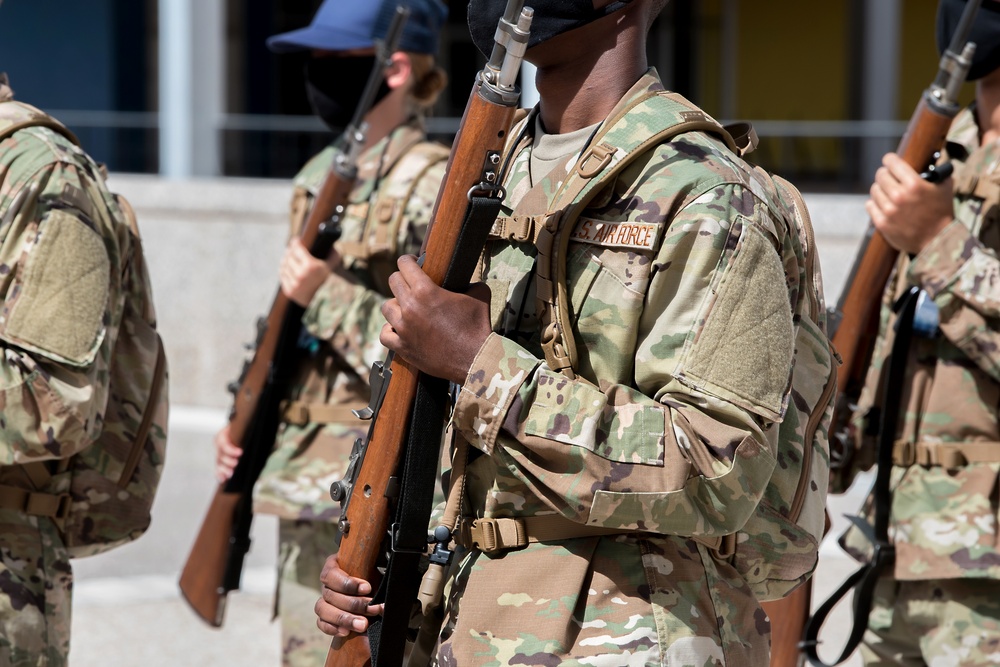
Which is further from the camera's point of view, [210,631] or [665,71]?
[665,71]

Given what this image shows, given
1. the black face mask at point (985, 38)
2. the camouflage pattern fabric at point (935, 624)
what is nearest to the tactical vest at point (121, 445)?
the camouflage pattern fabric at point (935, 624)

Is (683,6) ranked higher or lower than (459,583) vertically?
lower

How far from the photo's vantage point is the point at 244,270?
280 inches

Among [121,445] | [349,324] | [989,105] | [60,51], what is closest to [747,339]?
[121,445]

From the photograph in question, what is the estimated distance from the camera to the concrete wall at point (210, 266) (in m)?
7.03

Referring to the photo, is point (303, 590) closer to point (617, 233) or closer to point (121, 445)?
point (121, 445)

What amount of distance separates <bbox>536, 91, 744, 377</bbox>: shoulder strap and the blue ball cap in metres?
2.21

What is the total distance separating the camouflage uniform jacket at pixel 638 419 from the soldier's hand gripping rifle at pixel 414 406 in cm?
9

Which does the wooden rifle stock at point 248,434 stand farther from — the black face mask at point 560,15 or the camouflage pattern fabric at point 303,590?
the black face mask at point 560,15

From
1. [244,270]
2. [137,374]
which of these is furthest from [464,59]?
[137,374]

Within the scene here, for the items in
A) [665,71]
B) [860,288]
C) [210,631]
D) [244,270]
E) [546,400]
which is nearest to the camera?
[546,400]

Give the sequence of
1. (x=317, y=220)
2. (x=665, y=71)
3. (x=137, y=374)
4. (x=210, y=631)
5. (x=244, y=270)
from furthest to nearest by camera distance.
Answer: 1. (x=665, y=71)
2. (x=244, y=270)
3. (x=210, y=631)
4. (x=317, y=220)
5. (x=137, y=374)

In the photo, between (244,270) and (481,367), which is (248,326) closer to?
(244,270)

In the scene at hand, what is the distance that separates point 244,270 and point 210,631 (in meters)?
2.33
